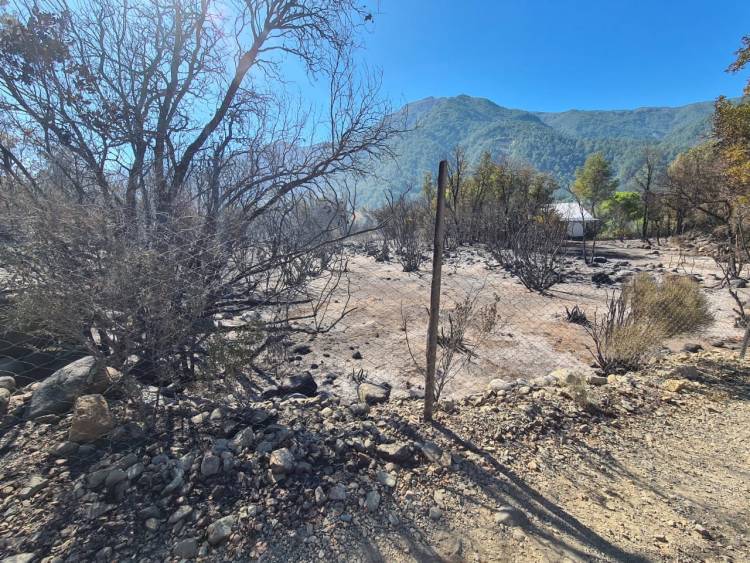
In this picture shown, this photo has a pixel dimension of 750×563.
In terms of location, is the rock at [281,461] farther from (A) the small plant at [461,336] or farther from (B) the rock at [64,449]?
(A) the small plant at [461,336]

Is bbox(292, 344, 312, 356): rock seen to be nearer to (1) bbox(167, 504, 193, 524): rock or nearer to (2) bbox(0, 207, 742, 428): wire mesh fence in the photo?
(2) bbox(0, 207, 742, 428): wire mesh fence

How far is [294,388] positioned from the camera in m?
3.46

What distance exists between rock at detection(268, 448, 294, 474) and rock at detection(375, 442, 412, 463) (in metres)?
0.54

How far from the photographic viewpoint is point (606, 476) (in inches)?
85.0

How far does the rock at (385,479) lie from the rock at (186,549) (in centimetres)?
93

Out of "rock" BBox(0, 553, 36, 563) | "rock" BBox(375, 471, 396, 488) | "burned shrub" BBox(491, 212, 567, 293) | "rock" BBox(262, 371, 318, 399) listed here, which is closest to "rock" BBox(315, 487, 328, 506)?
"rock" BBox(375, 471, 396, 488)

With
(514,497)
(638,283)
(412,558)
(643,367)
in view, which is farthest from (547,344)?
(412,558)

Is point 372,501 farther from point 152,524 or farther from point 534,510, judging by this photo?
point 152,524

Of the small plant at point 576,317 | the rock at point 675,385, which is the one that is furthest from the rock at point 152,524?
the small plant at point 576,317

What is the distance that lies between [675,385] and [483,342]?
7.65 feet

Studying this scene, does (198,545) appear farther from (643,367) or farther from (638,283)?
(638,283)

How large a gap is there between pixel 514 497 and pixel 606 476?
69cm

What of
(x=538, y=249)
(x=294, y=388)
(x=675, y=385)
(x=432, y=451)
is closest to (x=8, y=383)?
(x=294, y=388)

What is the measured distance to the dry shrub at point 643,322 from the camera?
4.03 metres
